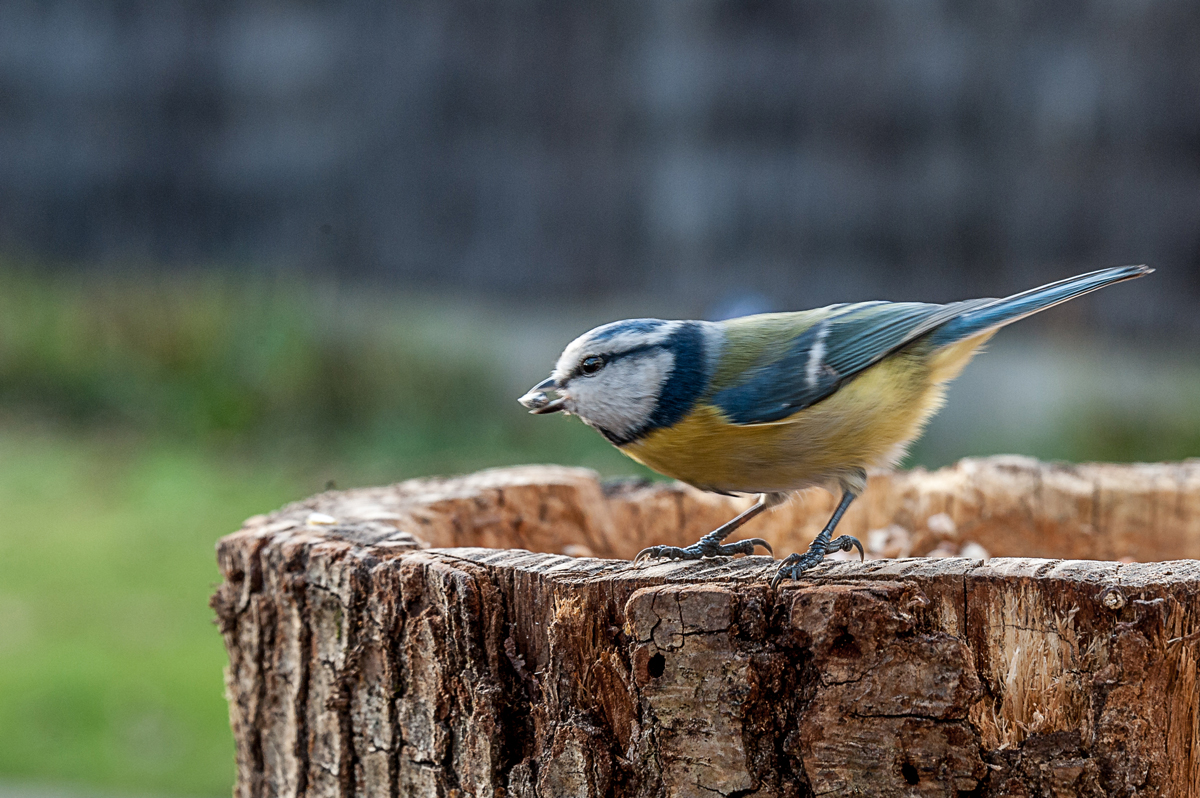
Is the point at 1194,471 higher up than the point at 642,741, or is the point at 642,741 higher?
the point at 1194,471

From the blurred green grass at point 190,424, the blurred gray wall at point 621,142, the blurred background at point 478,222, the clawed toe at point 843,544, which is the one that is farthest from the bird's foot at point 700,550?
the blurred gray wall at point 621,142

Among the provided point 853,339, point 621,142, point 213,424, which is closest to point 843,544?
point 853,339

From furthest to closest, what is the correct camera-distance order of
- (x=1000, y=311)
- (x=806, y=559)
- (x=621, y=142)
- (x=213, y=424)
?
(x=213, y=424) → (x=621, y=142) → (x=1000, y=311) → (x=806, y=559)

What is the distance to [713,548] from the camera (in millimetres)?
1913

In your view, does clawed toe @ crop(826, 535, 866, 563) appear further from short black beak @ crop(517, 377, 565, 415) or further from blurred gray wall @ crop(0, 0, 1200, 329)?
blurred gray wall @ crop(0, 0, 1200, 329)

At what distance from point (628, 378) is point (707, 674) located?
0.63m

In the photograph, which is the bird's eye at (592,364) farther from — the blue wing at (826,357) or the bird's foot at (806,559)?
the bird's foot at (806,559)

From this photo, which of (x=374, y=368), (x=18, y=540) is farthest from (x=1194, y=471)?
(x=18, y=540)

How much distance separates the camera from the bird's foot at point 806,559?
1464 millimetres

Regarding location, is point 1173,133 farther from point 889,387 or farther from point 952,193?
point 889,387

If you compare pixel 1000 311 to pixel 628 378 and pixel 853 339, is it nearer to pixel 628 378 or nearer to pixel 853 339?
pixel 853 339

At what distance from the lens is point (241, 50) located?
20.0 ft

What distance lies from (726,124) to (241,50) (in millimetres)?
2643

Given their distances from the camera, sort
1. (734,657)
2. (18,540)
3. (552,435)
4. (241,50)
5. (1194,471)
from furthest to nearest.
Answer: (241,50)
(552,435)
(18,540)
(1194,471)
(734,657)
